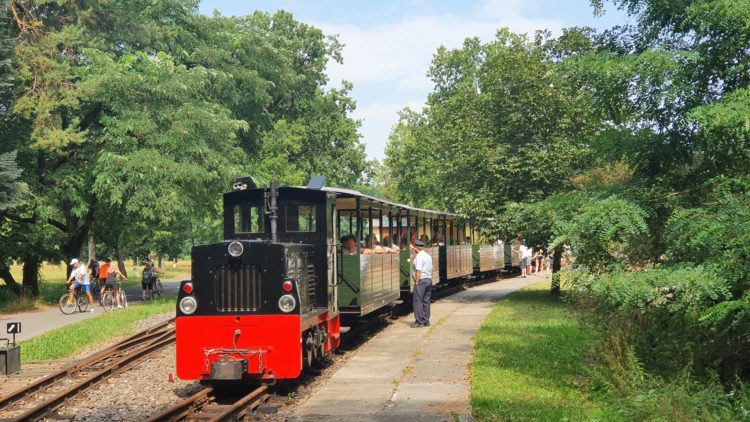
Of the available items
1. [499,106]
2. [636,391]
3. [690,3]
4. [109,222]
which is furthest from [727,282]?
[109,222]

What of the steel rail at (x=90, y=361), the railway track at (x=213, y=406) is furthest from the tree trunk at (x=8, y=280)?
the railway track at (x=213, y=406)

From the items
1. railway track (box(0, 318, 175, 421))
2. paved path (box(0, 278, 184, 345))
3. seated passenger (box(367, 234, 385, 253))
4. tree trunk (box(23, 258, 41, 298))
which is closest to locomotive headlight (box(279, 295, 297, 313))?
railway track (box(0, 318, 175, 421))

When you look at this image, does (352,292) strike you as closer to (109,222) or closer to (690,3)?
(690,3)

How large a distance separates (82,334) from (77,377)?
219 inches

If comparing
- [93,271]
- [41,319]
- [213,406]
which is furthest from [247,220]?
[93,271]

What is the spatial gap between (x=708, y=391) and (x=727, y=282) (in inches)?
53.8

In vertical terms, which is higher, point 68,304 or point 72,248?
point 72,248

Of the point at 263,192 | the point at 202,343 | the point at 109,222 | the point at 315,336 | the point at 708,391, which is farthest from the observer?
the point at 109,222

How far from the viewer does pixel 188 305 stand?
10953 mm

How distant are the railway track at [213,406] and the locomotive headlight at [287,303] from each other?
3.74 ft

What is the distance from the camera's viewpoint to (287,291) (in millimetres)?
10852

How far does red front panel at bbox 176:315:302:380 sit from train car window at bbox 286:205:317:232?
8.85 feet

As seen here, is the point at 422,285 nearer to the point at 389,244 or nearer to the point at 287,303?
the point at 389,244

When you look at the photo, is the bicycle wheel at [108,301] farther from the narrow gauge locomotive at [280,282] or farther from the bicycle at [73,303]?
the narrow gauge locomotive at [280,282]
